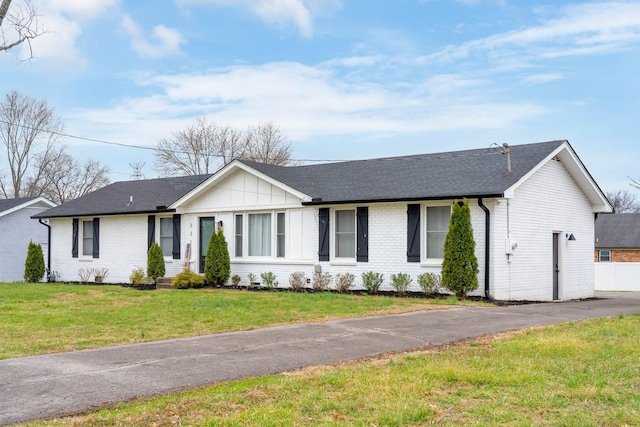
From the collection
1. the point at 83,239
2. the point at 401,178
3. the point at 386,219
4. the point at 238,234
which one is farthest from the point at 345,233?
the point at 83,239

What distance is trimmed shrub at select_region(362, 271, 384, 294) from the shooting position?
19734 mm

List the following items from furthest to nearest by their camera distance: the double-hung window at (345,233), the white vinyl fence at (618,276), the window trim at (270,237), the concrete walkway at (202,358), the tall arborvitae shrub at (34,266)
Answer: the white vinyl fence at (618,276) < the tall arborvitae shrub at (34,266) < the window trim at (270,237) < the double-hung window at (345,233) < the concrete walkway at (202,358)

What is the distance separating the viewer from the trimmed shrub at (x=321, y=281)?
2061 cm

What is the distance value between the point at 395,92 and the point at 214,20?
253 inches

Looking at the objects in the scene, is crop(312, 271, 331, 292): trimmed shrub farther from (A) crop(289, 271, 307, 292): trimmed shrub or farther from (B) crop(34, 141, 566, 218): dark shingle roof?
(B) crop(34, 141, 566, 218): dark shingle roof

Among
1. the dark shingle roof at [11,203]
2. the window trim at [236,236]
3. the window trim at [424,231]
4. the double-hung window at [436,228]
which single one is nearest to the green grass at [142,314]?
the window trim at [424,231]

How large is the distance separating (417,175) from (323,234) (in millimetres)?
3370

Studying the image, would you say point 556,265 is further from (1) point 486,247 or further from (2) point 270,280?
(2) point 270,280

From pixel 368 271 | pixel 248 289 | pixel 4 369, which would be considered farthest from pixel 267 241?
pixel 4 369

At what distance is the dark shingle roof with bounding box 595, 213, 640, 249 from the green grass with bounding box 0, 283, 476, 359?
34.1m

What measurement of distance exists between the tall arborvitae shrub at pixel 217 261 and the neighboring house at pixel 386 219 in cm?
67

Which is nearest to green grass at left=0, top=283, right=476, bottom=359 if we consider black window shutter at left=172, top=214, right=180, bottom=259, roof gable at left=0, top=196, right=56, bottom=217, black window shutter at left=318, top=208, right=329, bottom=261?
black window shutter at left=318, top=208, right=329, bottom=261

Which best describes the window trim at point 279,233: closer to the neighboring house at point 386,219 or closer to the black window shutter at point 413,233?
the neighboring house at point 386,219

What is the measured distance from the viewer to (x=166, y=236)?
25.1 meters
